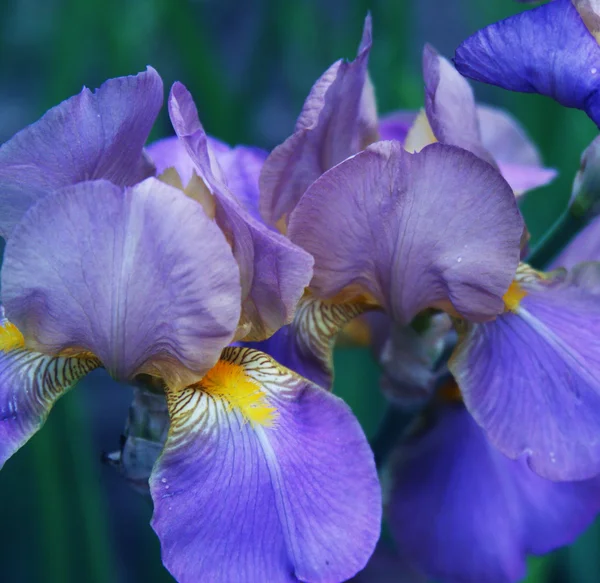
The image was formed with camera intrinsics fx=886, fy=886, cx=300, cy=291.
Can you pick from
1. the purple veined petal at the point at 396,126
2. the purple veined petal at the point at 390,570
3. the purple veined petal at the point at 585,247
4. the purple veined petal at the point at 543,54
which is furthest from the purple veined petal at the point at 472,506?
the purple veined petal at the point at 543,54

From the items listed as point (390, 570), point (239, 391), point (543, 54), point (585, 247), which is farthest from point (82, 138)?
point (390, 570)

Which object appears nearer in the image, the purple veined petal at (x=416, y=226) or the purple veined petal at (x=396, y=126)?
the purple veined petal at (x=416, y=226)

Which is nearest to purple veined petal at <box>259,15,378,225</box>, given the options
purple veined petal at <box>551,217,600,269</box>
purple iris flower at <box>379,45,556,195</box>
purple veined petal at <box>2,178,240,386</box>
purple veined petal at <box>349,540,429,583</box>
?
purple iris flower at <box>379,45,556,195</box>

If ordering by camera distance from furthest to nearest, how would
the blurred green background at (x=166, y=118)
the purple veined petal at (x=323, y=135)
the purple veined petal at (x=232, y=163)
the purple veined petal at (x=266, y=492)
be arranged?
the blurred green background at (x=166, y=118) < the purple veined petal at (x=232, y=163) < the purple veined petal at (x=323, y=135) < the purple veined petal at (x=266, y=492)

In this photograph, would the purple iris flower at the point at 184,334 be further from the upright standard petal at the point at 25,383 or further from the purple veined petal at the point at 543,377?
the purple veined petal at the point at 543,377

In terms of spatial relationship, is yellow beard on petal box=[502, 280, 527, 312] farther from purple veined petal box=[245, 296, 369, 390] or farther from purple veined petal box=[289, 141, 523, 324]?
purple veined petal box=[245, 296, 369, 390]

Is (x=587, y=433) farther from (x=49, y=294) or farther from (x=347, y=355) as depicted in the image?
(x=347, y=355)

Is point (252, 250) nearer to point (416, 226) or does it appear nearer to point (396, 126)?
point (416, 226)
